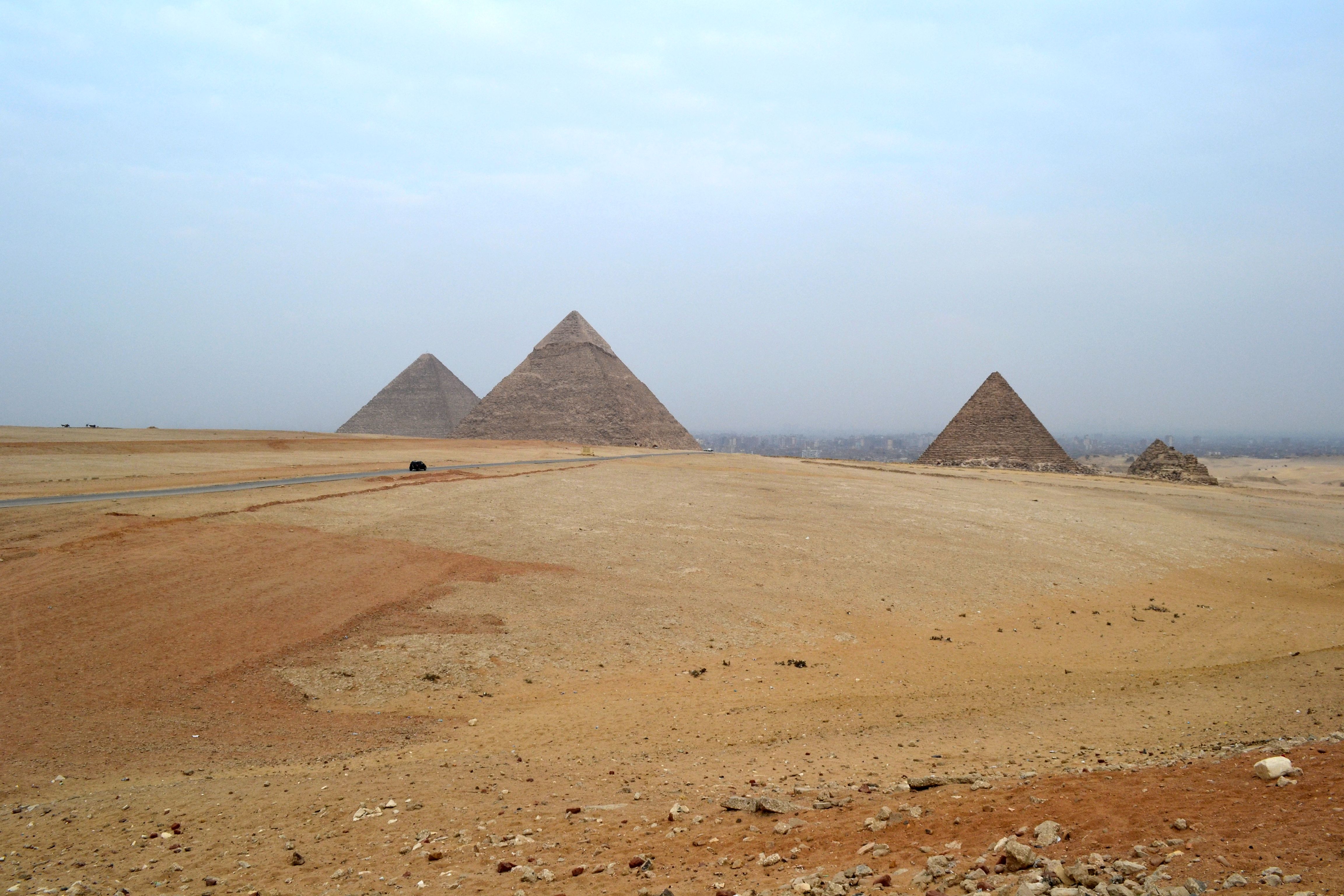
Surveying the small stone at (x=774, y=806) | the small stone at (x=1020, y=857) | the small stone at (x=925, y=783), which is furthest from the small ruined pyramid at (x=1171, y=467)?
the small stone at (x=1020, y=857)

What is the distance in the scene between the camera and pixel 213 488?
65.6ft

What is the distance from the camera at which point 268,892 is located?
4488 millimetres

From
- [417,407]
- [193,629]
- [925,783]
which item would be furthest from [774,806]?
[417,407]

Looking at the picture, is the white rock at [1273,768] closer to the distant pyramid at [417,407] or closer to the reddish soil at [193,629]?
the reddish soil at [193,629]

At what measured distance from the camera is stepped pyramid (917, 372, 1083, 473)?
2122 inches

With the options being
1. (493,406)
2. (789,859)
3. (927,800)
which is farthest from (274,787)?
(493,406)

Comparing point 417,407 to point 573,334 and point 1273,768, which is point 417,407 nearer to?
point 573,334

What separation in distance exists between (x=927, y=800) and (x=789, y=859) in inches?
56.1

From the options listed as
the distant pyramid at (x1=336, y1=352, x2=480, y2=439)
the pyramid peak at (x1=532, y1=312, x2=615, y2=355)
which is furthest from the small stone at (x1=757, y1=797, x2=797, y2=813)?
the distant pyramid at (x1=336, y1=352, x2=480, y2=439)

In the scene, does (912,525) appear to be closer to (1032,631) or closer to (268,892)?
(1032,631)

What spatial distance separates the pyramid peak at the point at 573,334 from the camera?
87.3 m

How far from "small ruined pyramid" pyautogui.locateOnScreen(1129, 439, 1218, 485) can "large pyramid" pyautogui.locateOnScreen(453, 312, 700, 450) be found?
44711 mm

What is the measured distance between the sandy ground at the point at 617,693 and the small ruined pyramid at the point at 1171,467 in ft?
118

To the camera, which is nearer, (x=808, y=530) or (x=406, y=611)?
(x=406, y=611)
